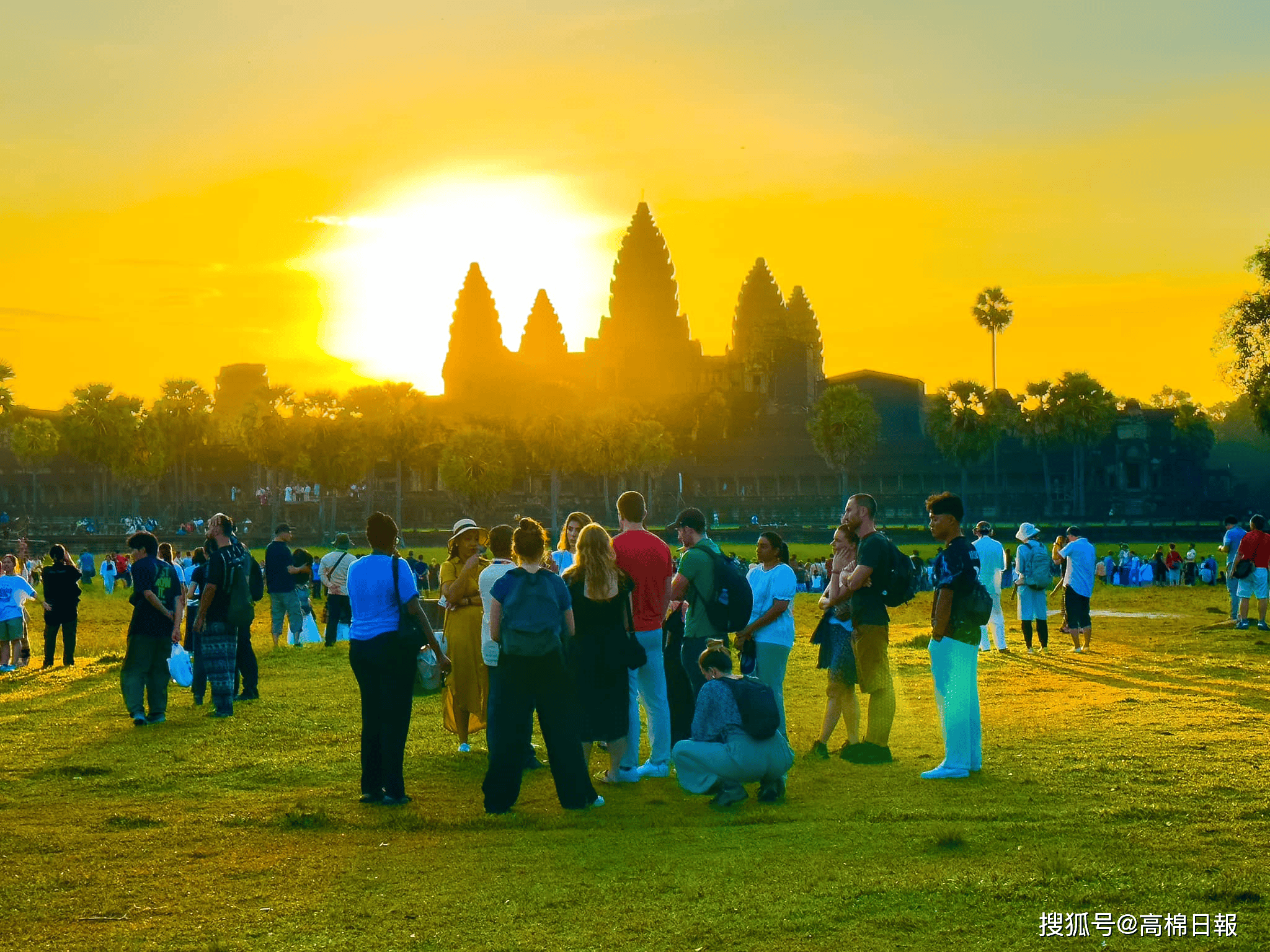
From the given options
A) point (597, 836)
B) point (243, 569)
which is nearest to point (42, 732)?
point (243, 569)

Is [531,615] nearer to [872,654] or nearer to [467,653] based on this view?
[467,653]

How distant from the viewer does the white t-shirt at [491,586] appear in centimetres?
866

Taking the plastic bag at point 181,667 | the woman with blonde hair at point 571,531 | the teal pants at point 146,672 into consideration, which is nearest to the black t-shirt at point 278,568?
the plastic bag at point 181,667

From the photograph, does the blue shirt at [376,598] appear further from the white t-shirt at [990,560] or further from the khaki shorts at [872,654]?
the white t-shirt at [990,560]

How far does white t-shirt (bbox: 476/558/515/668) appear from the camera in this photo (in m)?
8.66

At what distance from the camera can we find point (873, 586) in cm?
938

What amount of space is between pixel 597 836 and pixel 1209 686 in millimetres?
8533

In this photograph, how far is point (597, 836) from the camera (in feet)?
24.8

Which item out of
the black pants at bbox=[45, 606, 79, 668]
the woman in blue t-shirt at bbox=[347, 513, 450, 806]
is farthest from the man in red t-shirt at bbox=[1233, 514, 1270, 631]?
the black pants at bbox=[45, 606, 79, 668]

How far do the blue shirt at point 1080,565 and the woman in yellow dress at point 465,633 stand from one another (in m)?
9.11

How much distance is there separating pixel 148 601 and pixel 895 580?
6.76 meters

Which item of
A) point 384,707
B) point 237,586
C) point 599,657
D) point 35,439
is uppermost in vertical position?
point 35,439

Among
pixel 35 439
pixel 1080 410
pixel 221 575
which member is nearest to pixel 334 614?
pixel 221 575

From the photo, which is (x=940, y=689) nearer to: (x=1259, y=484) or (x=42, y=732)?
(x=42, y=732)
